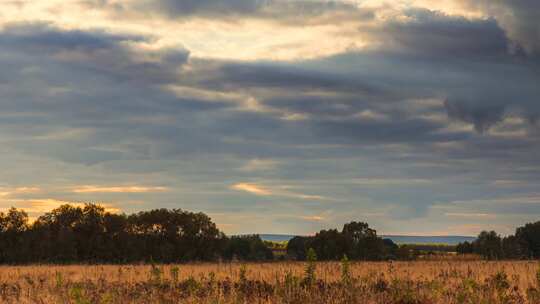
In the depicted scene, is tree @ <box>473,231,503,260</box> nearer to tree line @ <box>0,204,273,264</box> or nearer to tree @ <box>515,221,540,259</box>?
tree @ <box>515,221,540,259</box>

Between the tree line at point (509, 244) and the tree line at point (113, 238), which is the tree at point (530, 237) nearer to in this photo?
the tree line at point (509, 244)

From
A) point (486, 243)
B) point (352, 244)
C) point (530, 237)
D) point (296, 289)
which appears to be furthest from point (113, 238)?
point (296, 289)

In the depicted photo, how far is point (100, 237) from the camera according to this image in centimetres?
6412

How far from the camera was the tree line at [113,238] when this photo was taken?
62156mm

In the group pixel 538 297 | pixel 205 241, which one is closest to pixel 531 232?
pixel 205 241

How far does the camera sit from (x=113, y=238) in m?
64.6

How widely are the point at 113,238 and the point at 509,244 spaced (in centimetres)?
3423

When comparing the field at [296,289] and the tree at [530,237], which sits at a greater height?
the tree at [530,237]

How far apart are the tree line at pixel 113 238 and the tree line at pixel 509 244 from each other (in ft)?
60.4

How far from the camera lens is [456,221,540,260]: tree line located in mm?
58469

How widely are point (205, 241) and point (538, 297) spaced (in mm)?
45276

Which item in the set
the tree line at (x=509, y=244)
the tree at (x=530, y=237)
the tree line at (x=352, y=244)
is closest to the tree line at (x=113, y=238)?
the tree line at (x=352, y=244)

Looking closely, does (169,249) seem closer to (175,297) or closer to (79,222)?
(79,222)

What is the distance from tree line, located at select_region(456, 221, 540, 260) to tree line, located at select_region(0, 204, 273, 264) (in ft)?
60.4
